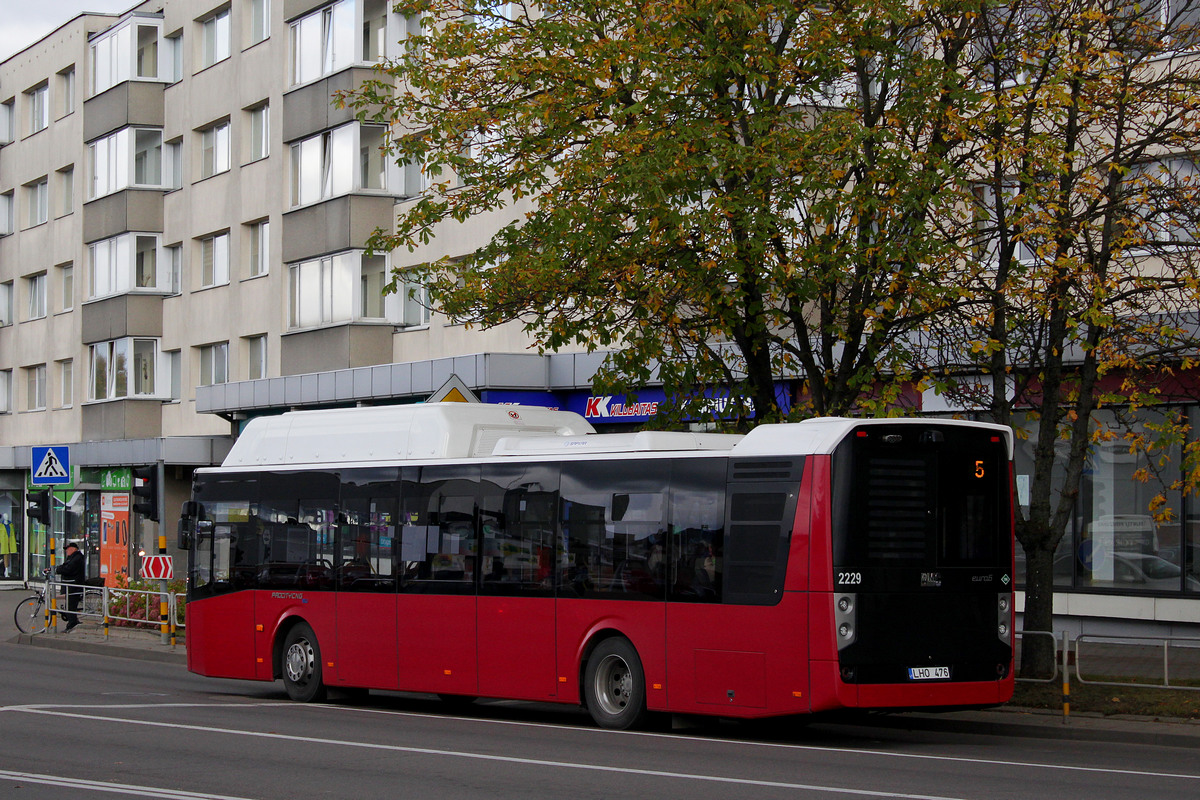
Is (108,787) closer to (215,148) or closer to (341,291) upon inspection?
(341,291)

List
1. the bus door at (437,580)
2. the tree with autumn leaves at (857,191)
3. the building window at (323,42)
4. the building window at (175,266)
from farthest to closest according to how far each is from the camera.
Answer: the building window at (175,266), the building window at (323,42), the bus door at (437,580), the tree with autumn leaves at (857,191)

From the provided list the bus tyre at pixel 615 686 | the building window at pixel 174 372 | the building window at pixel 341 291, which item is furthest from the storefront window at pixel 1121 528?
the building window at pixel 174 372

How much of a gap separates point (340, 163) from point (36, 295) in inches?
800

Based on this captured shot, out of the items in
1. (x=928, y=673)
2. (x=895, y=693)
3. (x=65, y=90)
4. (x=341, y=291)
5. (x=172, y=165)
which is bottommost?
(x=895, y=693)

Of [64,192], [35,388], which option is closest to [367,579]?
[64,192]

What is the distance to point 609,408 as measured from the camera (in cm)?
2683

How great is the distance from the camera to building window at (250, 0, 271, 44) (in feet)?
123

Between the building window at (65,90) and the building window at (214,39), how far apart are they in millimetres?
9143

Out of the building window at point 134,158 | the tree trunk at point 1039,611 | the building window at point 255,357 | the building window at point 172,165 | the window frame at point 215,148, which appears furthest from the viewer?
the building window at point 134,158

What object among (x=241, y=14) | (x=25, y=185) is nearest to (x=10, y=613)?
(x=241, y=14)

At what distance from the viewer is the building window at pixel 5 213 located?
51.3 metres

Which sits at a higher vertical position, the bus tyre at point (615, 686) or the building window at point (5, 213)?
the building window at point (5, 213)

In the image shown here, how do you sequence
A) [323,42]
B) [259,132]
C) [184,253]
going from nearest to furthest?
[323,42] < [259,132] < [184,253]

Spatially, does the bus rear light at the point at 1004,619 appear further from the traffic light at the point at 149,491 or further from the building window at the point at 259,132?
the building window at the point at 259,132
